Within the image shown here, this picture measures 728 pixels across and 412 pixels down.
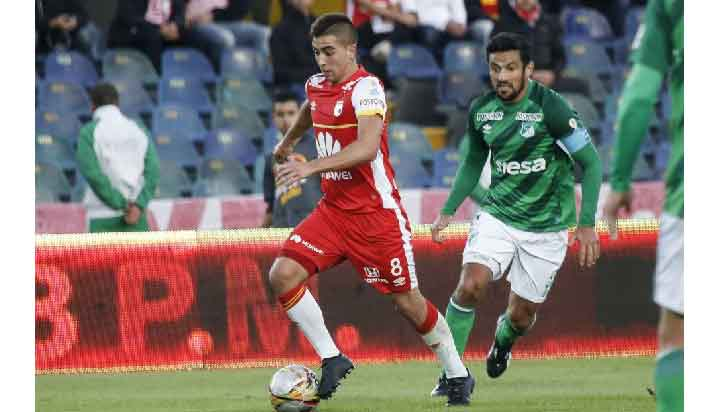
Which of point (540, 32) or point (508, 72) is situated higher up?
point (508, 72)

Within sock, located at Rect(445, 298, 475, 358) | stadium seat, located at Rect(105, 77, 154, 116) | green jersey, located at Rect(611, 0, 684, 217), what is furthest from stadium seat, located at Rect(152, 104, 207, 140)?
green jersey, located at Rect(611, 0, 684, 217)

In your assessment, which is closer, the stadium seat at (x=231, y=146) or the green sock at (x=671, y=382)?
the green sock at (x=671, y=382)

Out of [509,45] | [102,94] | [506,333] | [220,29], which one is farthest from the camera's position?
[220,29]

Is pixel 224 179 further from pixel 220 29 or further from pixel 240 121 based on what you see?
pixel 220 29

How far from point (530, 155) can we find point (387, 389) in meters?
1.72

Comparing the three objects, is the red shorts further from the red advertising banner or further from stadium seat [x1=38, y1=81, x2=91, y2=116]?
stadium seat [x1=38, y1=81, x2=91, y2=116]

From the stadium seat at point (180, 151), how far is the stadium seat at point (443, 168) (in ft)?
7.74

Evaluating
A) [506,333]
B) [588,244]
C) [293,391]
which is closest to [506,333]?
[506,333]

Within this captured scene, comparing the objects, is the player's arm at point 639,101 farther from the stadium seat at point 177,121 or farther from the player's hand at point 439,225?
the stadium seat at point 177,121

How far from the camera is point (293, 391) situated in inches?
325

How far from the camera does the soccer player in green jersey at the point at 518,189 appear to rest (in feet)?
29.6

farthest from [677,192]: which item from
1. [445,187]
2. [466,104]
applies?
[466,104]

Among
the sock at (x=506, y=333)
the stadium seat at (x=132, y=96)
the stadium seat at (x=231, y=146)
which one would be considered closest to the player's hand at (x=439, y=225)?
the sock at (x=506, y=333)

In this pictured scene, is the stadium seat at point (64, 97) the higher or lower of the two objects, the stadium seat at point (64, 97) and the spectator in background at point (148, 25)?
the lower
